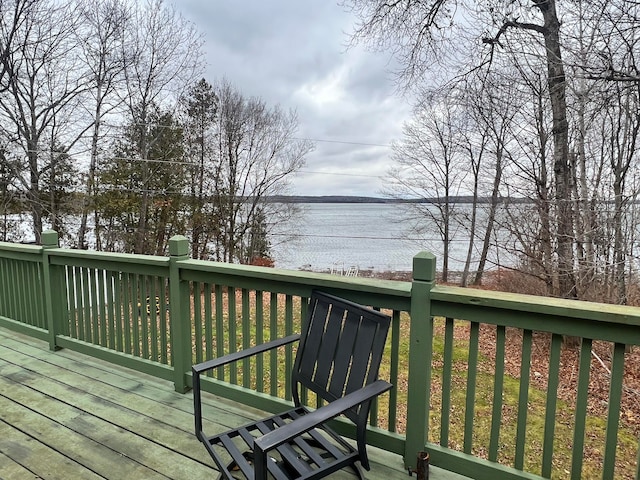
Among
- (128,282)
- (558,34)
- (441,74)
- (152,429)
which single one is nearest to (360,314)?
(152,429)

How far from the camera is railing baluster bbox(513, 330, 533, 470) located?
5.37ft

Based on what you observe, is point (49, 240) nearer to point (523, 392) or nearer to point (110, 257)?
point (110, 257)

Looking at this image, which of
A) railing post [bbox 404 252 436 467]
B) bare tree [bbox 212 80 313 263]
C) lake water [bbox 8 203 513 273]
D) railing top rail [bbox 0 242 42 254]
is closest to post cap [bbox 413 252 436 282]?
railing post [bbox 404 252 436 467]

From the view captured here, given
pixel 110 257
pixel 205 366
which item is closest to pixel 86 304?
pixel 110 257

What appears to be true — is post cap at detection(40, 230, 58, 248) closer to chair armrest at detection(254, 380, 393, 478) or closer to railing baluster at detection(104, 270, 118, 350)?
railing baluster at detection(104, 270, 118, 350)

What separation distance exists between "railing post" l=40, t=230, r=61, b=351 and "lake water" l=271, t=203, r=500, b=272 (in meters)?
10.9

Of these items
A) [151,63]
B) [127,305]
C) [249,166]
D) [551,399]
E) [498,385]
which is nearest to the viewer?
[551,399]

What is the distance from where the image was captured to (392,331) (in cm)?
192

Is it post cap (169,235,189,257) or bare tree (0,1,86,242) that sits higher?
bare tree (0,1,86,242)

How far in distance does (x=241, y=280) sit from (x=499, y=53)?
6233mm

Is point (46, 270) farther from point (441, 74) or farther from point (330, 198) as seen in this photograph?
point (330, 198)

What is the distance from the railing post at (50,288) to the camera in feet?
10.5

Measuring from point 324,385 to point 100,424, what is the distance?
1421 mm

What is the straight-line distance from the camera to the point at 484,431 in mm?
4066
